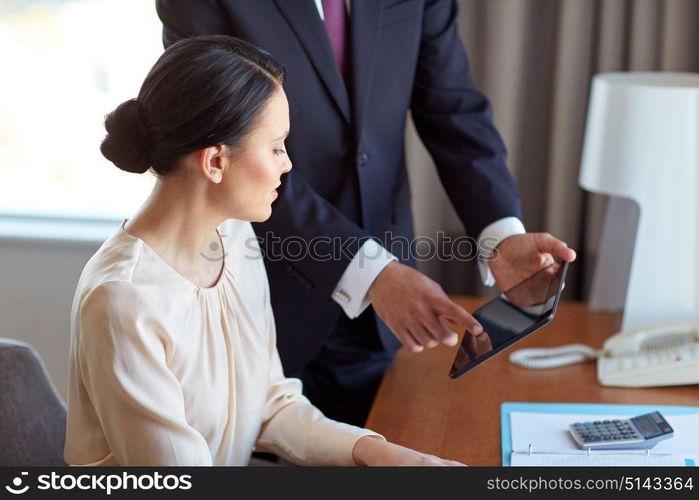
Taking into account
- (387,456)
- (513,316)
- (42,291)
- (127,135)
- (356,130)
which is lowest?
(42,291)

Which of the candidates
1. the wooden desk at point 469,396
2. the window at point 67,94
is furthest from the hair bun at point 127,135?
the window at point 67,94

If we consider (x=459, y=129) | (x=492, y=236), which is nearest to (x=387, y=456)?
(x=492, y=236)

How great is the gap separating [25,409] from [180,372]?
467 millimetres

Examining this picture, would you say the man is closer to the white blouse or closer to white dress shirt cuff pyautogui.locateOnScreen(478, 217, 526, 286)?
white dress shirt cuff pyautogui.locateOnScreen(478, 217, 526, 286)

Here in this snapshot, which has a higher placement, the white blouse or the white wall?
the white blouse

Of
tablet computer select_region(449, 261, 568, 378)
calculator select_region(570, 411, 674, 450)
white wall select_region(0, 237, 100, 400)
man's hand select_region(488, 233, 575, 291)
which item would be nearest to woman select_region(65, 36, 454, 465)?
tablet computer select_region(449, 261, 568, 378)

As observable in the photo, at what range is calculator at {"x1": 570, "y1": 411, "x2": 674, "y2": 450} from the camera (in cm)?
149

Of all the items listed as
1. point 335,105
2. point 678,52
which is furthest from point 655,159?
point 335,105

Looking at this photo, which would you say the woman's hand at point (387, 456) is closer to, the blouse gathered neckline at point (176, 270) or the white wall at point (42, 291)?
the blouse gathered neckline at point (176, 270)

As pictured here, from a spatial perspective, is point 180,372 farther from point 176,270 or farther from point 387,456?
point 387,456

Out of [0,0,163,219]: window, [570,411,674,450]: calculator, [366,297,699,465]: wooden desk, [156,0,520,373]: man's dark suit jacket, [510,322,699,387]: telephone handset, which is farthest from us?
[0,0,163,219]: window

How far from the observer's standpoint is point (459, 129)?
195cm

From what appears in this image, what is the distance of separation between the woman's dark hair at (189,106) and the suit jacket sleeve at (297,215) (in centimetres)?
30
